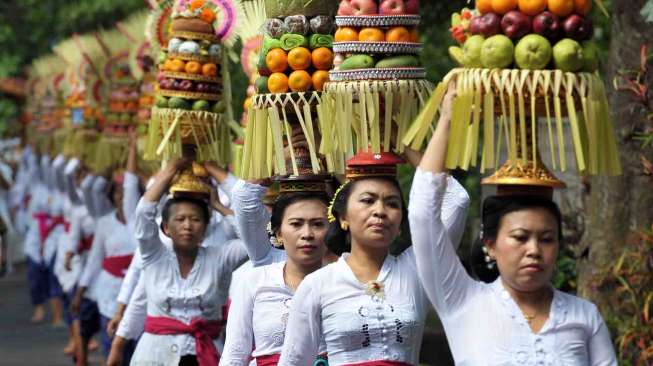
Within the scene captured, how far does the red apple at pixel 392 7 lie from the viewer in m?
6.35

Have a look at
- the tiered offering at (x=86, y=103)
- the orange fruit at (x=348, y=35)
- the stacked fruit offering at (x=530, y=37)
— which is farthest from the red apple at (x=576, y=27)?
the tiered offering at (x=86, y=103)

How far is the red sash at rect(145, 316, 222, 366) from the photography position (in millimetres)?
8625

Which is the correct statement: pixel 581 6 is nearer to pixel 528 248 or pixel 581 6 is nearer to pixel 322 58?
pixel 528 248

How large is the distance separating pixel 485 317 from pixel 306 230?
1861 millimetres

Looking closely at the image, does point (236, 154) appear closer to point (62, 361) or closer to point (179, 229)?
point (179, 229)

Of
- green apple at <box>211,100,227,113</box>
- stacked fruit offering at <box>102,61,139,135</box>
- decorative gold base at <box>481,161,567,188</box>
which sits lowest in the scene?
decorative gold base at <box>481,161,567,188</box>

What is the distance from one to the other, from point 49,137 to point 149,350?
11.5 metres

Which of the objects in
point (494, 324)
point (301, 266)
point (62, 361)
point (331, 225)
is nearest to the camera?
point (494, 324)

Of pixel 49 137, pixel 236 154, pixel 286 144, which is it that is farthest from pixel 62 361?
pixel 286 144

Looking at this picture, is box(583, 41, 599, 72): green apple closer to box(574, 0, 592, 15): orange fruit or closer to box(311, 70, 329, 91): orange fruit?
box(574, 0, 592, 15): orange fruit

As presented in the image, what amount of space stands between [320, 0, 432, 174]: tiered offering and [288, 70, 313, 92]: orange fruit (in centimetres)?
65

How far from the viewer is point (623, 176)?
10.3 m

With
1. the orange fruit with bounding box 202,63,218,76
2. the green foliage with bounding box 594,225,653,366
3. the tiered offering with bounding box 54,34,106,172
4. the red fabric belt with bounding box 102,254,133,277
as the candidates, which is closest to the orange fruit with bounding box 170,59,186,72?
the orange fruit with bounding box 202,63,218,76

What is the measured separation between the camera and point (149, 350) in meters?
8.69
